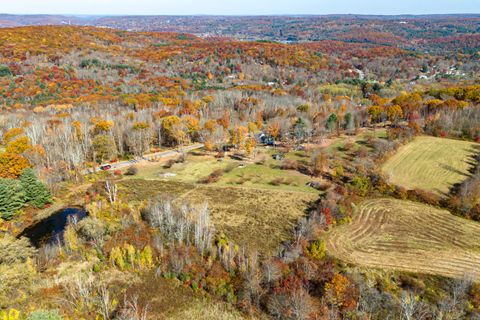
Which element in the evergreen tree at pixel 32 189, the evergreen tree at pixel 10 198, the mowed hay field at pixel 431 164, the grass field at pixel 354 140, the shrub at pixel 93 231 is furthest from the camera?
the grass field at pixel 354 140

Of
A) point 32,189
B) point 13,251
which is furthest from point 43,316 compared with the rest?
point 32,189

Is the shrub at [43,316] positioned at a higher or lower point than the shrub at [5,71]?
lower

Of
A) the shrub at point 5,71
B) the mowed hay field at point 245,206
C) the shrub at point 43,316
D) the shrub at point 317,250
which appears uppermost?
the shrub at point 5,71

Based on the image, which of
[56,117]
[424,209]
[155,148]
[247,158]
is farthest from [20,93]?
[424,209]

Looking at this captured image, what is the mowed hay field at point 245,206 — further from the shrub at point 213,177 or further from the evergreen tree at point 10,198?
the evergreen tree at point 10,198

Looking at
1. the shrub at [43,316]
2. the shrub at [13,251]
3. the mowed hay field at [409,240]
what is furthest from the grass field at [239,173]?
the shrub at [43,316]

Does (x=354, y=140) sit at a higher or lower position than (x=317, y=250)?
higher

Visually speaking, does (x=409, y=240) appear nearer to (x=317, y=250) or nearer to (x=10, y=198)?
(x=317, y=250)
